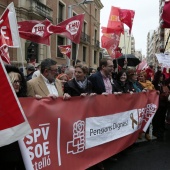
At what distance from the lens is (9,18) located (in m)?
5.13

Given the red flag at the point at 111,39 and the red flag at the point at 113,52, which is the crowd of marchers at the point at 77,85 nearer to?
the red flag at the point at 113,52

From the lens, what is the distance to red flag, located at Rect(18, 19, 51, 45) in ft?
23.9

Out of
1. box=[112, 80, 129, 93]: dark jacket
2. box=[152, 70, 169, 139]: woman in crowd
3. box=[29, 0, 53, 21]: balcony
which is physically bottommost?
box=[152, 70, 169, 139]: woman in crowd

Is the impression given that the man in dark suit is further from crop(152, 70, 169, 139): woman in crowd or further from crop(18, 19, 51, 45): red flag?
crop(18, 19, 51, 45): red flag

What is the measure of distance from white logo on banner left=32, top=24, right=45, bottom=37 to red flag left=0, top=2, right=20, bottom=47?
6.74ft

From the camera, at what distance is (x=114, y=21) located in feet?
32.2

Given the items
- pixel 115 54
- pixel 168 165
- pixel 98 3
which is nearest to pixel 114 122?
pixel 168 165

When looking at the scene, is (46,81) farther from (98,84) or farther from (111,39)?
(111,39)

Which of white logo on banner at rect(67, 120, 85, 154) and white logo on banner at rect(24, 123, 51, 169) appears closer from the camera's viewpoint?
white logo on banner at rect(24, 123, 51, 169)

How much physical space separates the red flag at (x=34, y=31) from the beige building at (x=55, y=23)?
49 centimetres

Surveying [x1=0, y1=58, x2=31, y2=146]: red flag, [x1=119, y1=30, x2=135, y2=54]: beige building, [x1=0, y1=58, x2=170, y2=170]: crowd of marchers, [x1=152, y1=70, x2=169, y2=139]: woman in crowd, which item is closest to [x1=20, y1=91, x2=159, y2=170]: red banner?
[x1=0, y1=58, x2=170, y2=170]: crowd of marchers

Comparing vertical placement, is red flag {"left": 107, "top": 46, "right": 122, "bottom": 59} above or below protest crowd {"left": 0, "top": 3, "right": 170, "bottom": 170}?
above

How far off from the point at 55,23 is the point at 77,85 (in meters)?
21.5

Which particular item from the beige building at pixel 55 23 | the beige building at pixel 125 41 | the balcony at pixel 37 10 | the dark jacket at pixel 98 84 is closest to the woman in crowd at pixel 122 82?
the dark jacket at pixel 98 84
